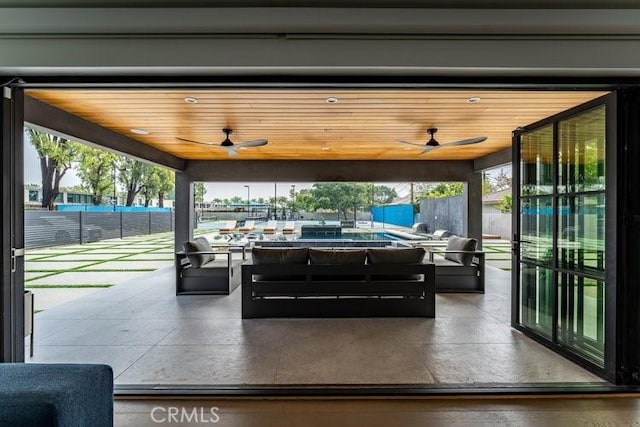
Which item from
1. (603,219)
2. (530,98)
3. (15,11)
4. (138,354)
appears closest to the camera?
(15,11)

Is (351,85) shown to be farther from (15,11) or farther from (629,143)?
(15,11)

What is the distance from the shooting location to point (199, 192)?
8.84 metres

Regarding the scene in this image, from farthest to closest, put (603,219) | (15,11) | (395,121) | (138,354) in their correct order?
1. (395,121)
2. (138,354)
3. (603,219)
4. (15,11)

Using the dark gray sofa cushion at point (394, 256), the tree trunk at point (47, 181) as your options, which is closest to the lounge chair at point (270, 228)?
the dark gray sofa cushion at point (394, 256)

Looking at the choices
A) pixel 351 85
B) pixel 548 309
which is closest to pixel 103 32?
pixel 351 85

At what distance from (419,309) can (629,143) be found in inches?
107

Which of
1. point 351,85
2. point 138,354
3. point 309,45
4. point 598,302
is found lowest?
point 138,354

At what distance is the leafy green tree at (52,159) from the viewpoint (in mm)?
11529

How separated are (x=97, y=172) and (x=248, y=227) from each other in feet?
32.7

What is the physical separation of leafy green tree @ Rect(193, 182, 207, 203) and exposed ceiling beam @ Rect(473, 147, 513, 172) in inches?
262

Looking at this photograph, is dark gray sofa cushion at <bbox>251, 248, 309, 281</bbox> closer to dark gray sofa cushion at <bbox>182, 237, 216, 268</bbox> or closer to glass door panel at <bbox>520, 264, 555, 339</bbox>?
dark gray sofa cushion at <bbox>182, 237, 216, 268</bbox>

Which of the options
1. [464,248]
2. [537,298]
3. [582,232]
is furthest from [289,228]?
[582,232]

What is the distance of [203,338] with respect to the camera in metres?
3.56

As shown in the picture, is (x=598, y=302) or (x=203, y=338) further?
(x=203, y=338)
